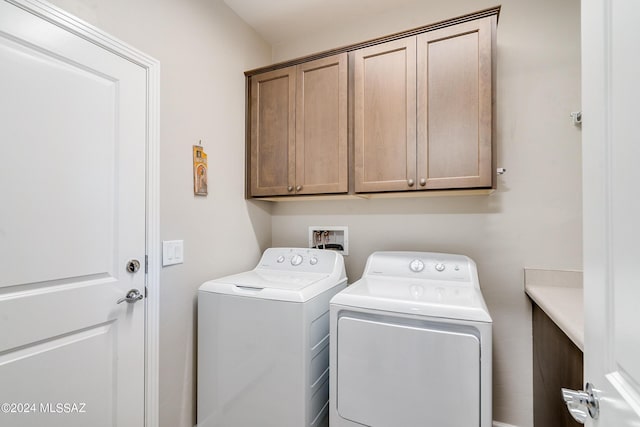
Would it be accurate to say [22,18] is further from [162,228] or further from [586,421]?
[586,421]

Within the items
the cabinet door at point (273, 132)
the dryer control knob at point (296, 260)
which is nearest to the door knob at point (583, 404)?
the dryer control knob at point (296, 260)

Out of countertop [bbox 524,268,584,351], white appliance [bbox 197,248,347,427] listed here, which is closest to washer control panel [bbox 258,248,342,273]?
white appliance [bbox 197,248,347,427]

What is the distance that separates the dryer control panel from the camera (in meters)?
1.62

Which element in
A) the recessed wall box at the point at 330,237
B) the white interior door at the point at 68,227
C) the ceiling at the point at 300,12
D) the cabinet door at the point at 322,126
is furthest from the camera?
the recessed wall box at the point at 330,237

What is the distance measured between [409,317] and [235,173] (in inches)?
56.5

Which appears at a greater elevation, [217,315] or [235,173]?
[235,173]

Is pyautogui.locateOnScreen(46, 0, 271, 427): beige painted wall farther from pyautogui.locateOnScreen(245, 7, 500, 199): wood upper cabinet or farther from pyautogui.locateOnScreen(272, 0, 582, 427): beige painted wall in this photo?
pyautogui.locateOnScreen(272, 0, 582, 427): beige painted wall

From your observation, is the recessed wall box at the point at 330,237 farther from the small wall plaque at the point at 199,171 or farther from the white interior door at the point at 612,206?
the white interior door at the point at 612,206

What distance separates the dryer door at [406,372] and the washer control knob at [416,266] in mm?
521

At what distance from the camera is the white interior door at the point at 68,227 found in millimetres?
993

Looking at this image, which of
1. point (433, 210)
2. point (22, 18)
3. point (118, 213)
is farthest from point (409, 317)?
point (22, 18)

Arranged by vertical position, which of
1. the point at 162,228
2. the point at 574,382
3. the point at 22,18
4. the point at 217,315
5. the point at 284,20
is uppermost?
the point at 284,20

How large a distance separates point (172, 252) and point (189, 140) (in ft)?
2.08

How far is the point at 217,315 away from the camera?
159 centimetres
